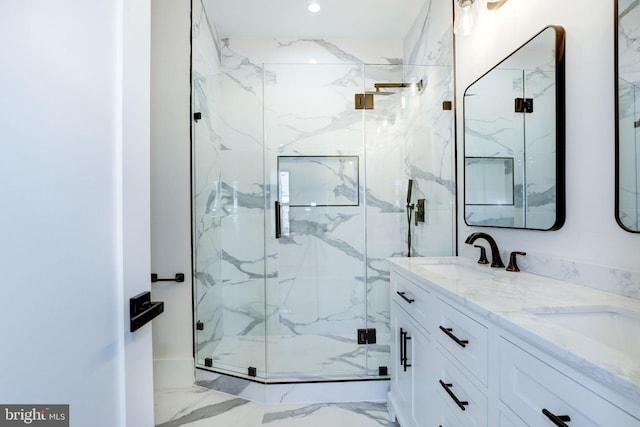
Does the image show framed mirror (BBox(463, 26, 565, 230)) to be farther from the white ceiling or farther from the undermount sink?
the white ceiling

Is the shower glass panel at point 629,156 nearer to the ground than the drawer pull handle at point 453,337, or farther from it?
farther from it

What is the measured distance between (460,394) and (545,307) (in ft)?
1.33

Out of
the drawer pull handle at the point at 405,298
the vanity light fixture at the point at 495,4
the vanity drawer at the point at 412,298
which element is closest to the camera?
the vanity drawer at the point at 412,298

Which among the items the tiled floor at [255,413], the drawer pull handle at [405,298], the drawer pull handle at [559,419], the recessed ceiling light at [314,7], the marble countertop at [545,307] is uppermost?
the recessed ceiling light at [314,7]

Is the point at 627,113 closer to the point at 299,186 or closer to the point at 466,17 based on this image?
the point at 466,17

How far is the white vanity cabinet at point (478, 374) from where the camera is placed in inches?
23.0

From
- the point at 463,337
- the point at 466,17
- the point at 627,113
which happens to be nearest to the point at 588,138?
the point at 627,113

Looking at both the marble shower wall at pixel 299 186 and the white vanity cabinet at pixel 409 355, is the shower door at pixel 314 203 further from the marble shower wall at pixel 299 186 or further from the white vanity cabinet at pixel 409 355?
the white vanity cabinet at pixel 409 355

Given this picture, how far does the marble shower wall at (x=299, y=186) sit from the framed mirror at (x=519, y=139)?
617 millimetres

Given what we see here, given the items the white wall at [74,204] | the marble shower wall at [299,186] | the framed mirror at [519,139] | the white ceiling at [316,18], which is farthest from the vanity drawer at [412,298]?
the white ceiling at [316,18]

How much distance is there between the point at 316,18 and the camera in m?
2.58

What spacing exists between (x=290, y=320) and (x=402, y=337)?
1278 mm

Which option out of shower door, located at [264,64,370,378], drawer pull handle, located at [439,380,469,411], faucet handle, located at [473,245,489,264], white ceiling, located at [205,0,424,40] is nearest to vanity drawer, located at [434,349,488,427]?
drawer pull handle, located at [439,380,469,411]

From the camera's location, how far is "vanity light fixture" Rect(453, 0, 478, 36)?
1.72 m
